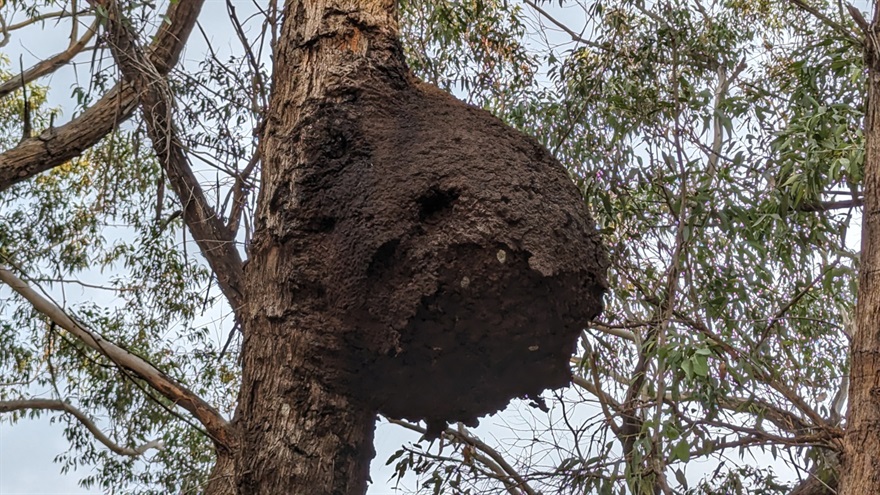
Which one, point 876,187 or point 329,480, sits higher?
point 876,187

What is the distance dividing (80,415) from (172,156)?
3.90m

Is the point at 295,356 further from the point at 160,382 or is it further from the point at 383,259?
the point at 160,382

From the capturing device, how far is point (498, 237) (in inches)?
103

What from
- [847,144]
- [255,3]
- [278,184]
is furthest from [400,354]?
[255,3]

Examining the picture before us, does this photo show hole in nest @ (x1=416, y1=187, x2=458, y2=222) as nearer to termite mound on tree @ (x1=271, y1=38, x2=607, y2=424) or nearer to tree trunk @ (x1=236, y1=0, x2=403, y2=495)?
termite mound on tree @ (x1=271, y1=38, x2=607, y2=424)

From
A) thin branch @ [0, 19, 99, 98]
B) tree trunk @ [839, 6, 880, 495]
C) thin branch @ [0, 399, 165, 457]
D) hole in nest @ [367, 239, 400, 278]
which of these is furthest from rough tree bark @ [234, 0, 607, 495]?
thin branch @ [0, 399, 165, 457]

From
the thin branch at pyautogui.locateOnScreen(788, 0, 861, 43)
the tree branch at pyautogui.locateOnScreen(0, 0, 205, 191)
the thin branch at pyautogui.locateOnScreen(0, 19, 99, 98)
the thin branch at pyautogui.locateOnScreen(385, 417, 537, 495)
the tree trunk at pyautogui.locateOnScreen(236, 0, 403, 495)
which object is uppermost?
the thin branch at pyautogui.locateOnScreen(0, 19, 99, 98)

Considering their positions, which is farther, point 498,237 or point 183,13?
point 183,13

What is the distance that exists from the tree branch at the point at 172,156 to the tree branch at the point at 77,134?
0.43 metres

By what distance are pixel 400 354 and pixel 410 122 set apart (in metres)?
0.76

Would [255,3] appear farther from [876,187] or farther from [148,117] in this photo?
[876,187]

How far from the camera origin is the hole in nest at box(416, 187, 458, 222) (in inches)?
108

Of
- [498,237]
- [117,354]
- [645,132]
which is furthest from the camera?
[645,132]

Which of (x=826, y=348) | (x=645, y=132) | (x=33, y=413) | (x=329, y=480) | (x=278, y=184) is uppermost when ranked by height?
(x=33, y=413)
